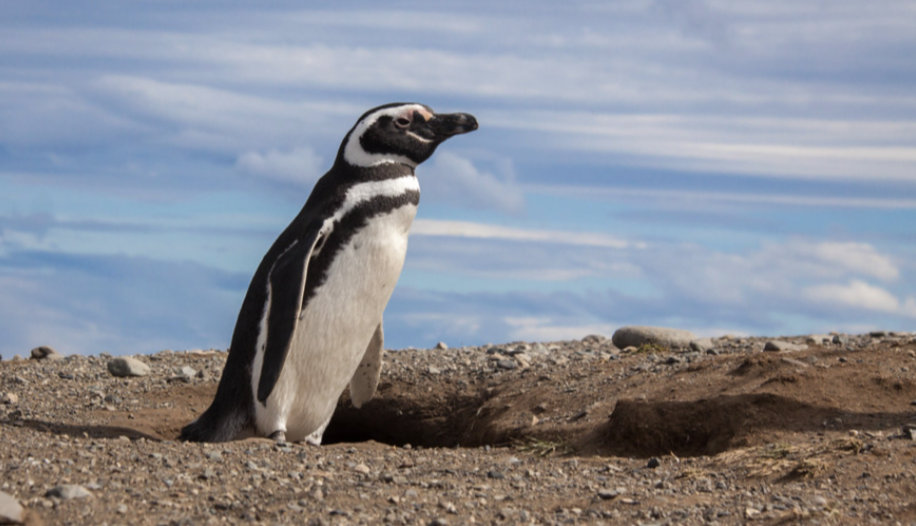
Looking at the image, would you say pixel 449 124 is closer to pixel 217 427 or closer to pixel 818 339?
pixel 217 427

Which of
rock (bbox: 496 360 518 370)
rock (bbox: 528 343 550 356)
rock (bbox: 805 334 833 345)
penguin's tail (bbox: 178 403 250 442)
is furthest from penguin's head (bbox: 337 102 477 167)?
rock (bbox: 805 334 833 345)

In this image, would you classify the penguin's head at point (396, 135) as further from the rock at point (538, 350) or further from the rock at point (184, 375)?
the rock at point (538, 350)

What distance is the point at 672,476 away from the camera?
17.4ft

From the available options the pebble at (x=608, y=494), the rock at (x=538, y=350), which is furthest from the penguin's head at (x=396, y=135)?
the rock at (x=538, y=350)

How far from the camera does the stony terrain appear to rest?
4441 millimetres

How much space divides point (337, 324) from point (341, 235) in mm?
639

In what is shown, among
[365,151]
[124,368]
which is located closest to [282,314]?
[365,151]

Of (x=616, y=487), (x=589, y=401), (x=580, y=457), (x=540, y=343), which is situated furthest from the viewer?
(x=540, y=343)

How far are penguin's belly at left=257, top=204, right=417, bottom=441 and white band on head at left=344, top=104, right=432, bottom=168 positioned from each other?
42 cm

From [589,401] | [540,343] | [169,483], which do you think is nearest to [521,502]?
[169,483]

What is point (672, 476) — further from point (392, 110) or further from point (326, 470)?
point (392, 110)

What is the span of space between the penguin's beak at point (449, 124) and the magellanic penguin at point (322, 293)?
0.25m

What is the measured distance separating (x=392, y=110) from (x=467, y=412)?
10.2 feet

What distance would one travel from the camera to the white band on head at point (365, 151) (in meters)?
6.95
